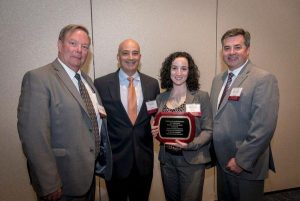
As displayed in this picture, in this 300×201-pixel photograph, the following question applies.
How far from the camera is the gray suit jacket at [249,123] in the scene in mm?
1982

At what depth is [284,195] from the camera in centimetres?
371

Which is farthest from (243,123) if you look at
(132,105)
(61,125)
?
(61,125)

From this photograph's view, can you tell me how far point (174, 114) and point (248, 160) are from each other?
715mm

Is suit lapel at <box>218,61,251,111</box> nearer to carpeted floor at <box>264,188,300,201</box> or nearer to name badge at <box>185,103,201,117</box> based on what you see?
name badge at <box>185,103,201,117</box>

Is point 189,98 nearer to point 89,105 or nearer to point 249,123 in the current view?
point 249,123

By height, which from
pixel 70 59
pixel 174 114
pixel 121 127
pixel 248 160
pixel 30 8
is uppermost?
pixel 30 8

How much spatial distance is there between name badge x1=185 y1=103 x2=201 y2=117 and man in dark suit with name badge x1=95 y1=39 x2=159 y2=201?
0.45 meters

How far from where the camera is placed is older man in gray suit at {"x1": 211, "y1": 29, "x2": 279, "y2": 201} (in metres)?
1.99

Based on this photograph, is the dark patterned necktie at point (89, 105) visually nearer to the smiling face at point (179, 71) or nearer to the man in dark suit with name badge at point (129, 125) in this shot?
the man in dark suit with name badge at point (129, 125)

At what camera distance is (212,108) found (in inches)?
94.4

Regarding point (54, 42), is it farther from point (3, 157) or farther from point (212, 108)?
point (212, 108)

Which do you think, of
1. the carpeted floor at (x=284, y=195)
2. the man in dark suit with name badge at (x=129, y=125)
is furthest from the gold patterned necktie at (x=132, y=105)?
the carpeted floor at (x=284, y=195)

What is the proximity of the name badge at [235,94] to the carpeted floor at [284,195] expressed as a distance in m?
2.26

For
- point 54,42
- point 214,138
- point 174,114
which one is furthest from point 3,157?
point 214,138
